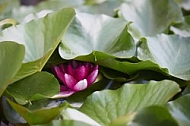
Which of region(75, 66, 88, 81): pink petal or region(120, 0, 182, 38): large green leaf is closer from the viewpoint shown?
region(75, 66, 88, 81): pink petal

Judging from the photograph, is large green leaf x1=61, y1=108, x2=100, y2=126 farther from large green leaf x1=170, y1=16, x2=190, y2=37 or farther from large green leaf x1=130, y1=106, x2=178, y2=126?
large green leaf x1=170, y1=16, x2=190, y2=37

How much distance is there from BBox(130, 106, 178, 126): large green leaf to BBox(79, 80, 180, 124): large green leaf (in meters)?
0.02

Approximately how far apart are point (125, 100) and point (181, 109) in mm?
49

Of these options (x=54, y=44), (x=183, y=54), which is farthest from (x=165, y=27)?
(x=54, y=44)

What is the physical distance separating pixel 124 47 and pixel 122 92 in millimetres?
84

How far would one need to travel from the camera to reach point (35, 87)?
0.36 m

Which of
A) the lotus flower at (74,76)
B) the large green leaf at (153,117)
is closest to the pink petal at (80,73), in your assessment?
the lotus flower at (74,76)

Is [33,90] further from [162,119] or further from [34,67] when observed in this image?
[162,119]

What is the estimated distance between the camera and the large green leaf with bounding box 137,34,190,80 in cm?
40

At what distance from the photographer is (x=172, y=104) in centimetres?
33

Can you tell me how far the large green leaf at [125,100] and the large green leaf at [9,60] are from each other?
67 mm

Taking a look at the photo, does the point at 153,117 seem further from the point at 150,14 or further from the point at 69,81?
the point at 150,14

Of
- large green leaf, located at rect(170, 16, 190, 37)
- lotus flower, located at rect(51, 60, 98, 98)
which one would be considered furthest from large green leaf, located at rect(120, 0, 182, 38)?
lotus flower, located at rect(51, 60, 98, 98)

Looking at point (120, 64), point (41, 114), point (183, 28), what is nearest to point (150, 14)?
point (183, 28)
